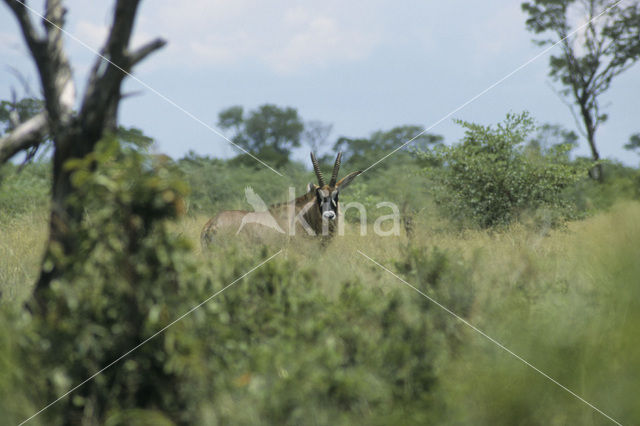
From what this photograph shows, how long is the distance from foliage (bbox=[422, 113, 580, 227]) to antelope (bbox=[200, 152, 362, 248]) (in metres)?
3.57

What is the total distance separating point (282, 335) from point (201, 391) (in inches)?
21.7

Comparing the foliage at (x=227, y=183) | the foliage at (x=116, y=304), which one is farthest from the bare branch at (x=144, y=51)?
the foliage at (x=227, y=183)

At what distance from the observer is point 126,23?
9.25ft

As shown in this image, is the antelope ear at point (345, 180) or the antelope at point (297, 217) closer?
the antelope at point (297, 217)

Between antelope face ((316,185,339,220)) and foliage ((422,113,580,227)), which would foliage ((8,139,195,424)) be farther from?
foliage ((422,113,580,227))

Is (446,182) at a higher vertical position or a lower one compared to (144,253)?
higher

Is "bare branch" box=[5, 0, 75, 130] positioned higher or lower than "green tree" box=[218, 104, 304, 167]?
lower

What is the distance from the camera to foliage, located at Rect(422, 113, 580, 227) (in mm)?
9477

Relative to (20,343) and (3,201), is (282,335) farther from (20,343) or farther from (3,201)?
(3,201)

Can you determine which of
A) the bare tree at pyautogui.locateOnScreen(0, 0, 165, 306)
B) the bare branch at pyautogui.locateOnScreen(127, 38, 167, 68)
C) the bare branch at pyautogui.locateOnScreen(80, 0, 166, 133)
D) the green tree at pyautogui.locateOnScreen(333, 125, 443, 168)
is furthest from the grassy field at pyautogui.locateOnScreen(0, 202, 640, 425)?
the green tree at pyautogui.locateOnScreen(333, 125, 443, 168)

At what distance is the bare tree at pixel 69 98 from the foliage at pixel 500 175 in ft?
26.1

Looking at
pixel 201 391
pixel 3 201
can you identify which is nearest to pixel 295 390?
pixel 201 391

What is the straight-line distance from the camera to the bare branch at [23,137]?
3084 millimetres

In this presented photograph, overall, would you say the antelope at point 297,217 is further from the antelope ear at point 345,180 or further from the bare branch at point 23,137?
the bare branch at point 23,137
